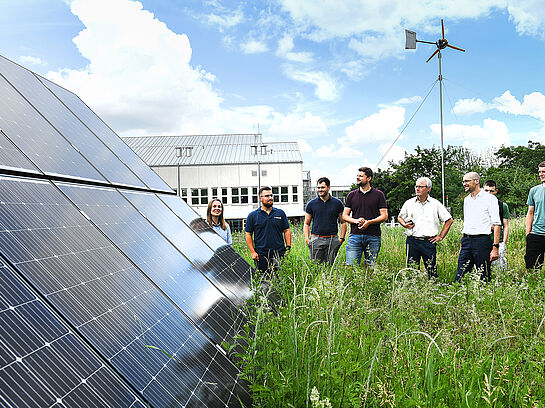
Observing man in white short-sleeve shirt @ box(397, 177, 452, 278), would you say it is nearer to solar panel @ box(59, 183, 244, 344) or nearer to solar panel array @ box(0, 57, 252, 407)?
solar panel array @ box(0, 57, 252, 407)

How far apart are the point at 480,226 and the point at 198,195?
43692 mm

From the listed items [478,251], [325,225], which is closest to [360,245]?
[325,225]

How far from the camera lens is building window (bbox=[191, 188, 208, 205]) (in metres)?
49.0

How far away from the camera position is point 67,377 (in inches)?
68.3

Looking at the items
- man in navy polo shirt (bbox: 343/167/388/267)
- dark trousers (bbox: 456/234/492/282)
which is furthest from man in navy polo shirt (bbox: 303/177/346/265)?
dark trousers (bbox: 456/234/492/282)

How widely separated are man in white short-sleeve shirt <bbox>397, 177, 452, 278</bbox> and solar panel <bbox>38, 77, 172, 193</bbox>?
4.50 metres

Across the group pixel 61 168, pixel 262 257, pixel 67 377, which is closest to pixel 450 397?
pixel 67 377

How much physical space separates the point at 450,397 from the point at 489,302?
2.83 meters

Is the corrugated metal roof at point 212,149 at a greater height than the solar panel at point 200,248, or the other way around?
the corrugated metal roof at point 212,149

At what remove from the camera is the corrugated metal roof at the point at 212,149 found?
49.0 metres

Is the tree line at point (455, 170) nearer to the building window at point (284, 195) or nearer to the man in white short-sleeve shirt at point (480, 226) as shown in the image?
the building window at point (284, 195)

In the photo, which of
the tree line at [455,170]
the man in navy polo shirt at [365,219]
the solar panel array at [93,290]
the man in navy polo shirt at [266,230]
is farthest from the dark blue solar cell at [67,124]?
the tree line at [455,170]

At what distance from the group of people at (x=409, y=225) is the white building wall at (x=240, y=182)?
3883 centimetres

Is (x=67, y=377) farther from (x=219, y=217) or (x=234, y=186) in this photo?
(x=234, y=186)
